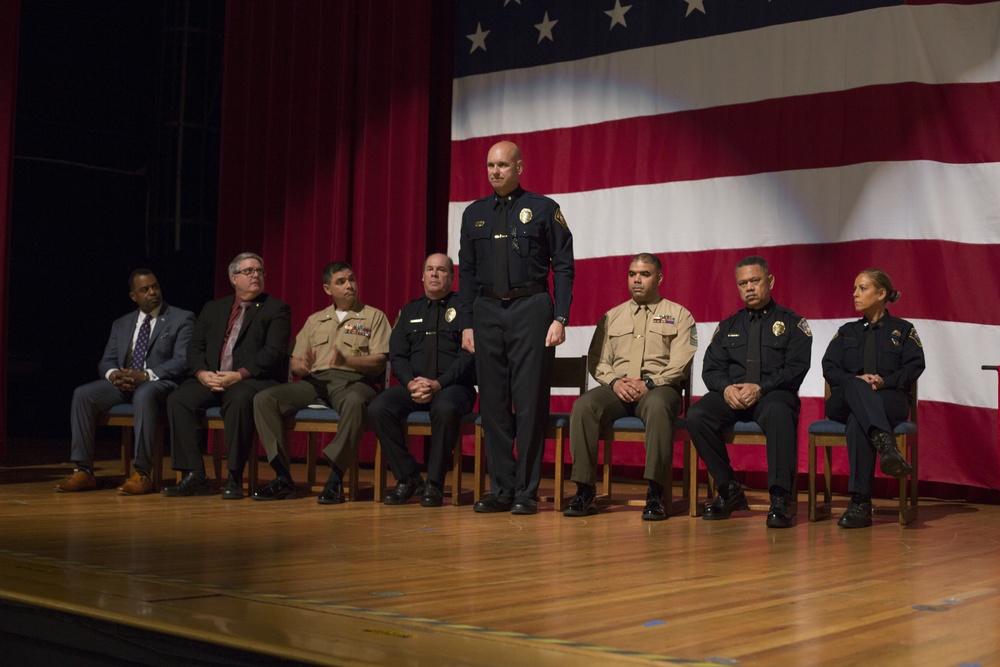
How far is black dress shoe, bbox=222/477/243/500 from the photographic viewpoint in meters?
4.73

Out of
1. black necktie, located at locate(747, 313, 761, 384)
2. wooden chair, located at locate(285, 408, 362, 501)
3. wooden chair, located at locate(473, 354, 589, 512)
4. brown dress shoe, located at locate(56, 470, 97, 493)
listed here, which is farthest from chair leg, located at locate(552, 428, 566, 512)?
brown dress shoe, located at locate(56, 470, 97, 493)

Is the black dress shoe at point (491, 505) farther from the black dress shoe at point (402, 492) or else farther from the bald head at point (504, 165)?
the bald head at point (504, 165)

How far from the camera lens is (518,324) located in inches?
169

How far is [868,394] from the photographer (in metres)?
4.04

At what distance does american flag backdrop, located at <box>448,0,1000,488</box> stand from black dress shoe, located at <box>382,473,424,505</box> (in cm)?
141

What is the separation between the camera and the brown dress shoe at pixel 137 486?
4.84 m

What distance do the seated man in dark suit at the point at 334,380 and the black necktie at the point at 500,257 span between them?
819 millimetres

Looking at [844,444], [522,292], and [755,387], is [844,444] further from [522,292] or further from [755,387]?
[522,292]

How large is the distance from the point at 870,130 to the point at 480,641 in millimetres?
3793

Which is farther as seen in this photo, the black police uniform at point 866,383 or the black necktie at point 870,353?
the black necktie at point 870,353

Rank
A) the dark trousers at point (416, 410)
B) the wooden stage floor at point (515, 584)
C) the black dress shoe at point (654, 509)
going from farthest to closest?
the dark trousers at point (416, 410), the black dress shoe at point (654, 509), the wooden stage floor at point (515, 584)

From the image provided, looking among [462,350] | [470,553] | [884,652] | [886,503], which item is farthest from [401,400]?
[884,652]

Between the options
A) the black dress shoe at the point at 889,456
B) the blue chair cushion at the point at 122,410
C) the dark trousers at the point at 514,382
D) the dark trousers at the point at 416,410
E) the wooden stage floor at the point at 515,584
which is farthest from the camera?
the blue chair cushion at the point at 122,410

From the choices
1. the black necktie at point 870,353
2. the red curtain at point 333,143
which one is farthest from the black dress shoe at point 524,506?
the red curtain at point 333,143
